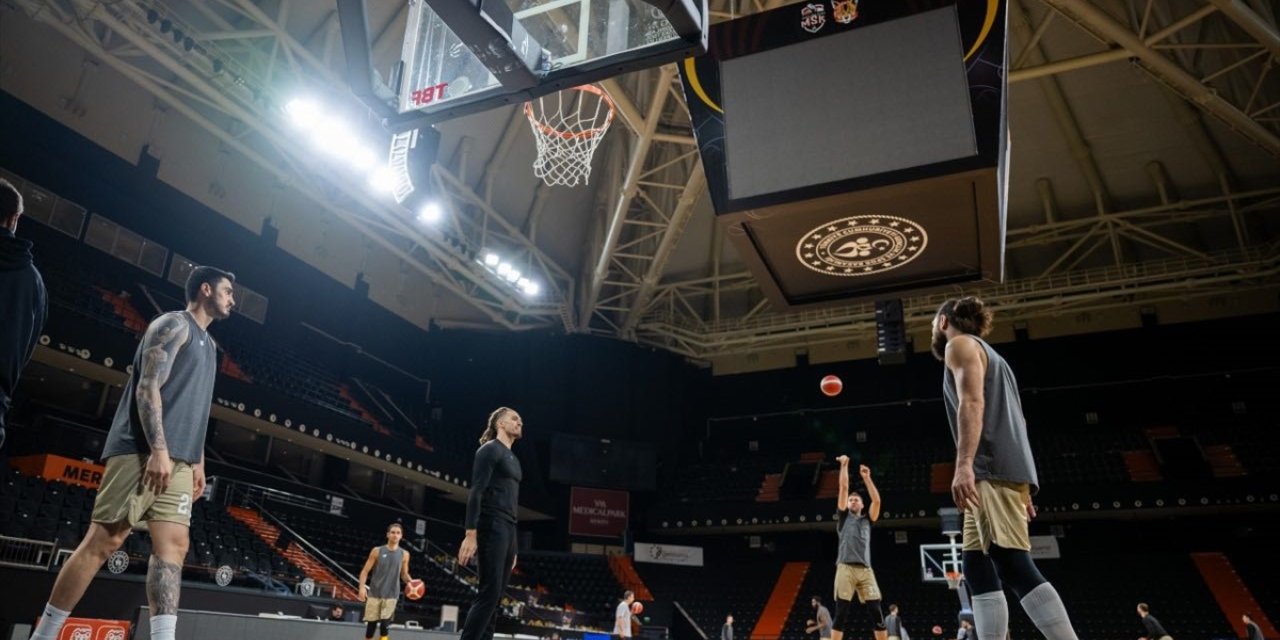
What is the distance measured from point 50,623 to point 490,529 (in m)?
2.30

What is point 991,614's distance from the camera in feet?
10.6

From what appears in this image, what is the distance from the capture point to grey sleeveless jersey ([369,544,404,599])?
829 cm

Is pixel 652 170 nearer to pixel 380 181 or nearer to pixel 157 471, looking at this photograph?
pixel 380 181

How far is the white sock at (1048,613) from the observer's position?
9.71ft

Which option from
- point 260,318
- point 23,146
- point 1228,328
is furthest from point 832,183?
point 1228,328

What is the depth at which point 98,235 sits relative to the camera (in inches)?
611

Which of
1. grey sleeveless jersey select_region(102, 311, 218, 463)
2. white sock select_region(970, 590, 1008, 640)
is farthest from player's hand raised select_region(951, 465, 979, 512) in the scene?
grey sleeveless jersey select_region(102, 311, 218, 463)

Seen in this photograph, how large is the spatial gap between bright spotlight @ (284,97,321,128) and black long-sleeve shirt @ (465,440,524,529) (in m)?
10.6

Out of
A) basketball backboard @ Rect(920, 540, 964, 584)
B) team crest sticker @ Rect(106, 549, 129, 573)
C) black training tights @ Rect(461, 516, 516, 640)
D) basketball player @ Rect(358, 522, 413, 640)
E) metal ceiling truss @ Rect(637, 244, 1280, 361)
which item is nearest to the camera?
black training tights @ Rect(461, 516, 516, 640)

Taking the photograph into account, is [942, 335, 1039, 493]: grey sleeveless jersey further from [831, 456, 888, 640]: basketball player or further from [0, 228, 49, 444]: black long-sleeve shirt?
[831, 456, 888, 640]: basketball player

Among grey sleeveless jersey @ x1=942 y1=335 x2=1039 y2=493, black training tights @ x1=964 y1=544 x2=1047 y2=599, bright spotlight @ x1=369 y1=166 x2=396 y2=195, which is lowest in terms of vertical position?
black training tights @ x1=964 y1=544 x2=1047 y2=599

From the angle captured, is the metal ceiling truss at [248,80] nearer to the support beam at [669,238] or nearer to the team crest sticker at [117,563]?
the support beam at [669,238]

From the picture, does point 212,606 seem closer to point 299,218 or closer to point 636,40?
point 636,40

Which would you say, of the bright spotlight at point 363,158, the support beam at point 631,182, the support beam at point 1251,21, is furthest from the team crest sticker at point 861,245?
the bright spotlight at point 363,158
